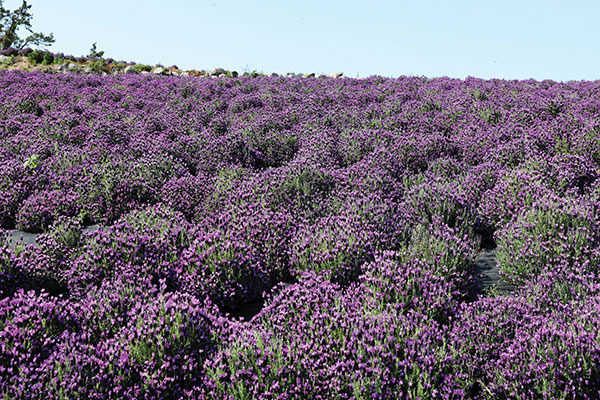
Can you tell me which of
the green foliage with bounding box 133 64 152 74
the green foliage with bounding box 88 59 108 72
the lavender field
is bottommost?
the lavender field

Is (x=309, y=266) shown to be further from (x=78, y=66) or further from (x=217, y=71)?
(x=78, y=66)

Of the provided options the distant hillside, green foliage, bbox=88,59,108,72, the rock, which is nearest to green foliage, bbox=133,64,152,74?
the distant hillside

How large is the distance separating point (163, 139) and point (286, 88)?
25.5 ft

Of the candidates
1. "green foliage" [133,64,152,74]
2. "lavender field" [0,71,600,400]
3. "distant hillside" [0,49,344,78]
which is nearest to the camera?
"lavender field" [0,71,600,400]

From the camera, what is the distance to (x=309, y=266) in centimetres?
537

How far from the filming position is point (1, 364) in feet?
12.7

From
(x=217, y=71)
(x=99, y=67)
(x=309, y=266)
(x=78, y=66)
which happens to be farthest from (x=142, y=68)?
(x=309, y=266)

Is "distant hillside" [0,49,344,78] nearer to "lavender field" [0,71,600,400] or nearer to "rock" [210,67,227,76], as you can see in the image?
"rock" [210,67,227,76]

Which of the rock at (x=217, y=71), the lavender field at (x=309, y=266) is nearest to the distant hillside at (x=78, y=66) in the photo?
the rock at (x=217, y=71)

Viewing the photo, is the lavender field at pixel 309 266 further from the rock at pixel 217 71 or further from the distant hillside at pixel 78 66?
the rock at pixel 217 71

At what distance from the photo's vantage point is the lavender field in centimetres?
363

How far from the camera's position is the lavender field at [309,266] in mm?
3635

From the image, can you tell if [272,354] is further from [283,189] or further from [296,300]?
[283,189]

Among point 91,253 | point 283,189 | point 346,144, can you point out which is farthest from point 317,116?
point 91,253
